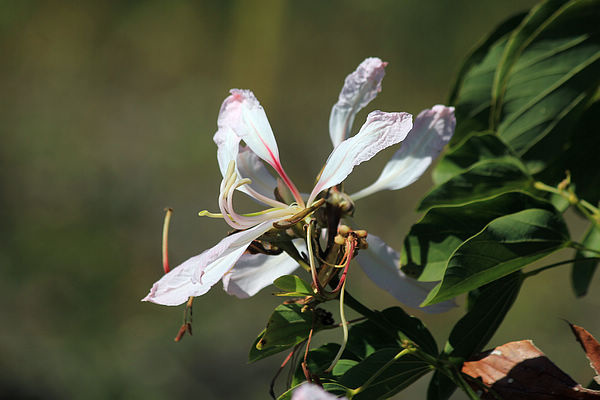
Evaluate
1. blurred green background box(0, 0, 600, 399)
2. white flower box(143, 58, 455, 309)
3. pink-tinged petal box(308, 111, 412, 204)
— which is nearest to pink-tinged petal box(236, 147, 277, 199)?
white flower box(143, 58, 455, 309)

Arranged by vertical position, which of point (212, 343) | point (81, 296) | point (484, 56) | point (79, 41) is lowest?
point (212, 343)

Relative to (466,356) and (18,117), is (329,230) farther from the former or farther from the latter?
(18,117)

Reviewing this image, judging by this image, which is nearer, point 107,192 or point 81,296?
point 81,296

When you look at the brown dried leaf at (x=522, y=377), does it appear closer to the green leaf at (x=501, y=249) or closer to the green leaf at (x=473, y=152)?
the green leaf at (x=501, y=249)

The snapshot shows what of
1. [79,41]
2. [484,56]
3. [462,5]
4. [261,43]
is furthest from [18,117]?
[484,56]

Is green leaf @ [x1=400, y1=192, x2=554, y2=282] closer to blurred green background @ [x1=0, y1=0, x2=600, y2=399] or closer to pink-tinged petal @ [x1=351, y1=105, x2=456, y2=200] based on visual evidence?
pink-tinged petal @ [x1=351, y1=105, x2=456, y2=200]

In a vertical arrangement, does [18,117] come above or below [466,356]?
above
